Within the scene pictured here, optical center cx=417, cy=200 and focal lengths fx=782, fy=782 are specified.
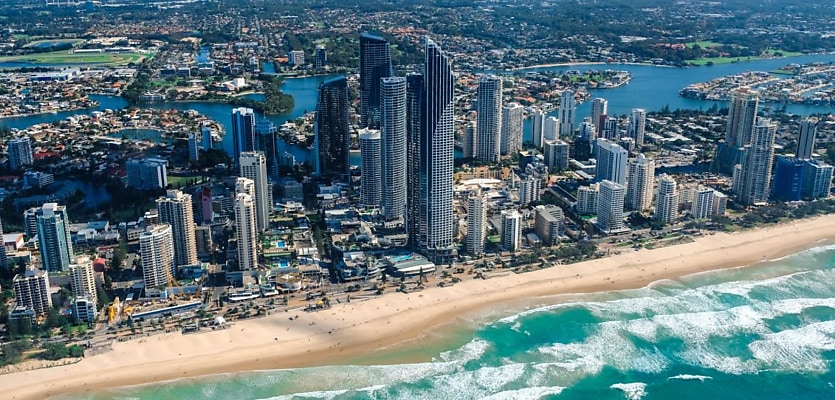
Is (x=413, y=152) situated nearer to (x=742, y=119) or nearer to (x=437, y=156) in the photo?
(x=437, y=156)

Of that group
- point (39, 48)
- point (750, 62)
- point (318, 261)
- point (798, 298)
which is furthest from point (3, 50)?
point (798, 298)

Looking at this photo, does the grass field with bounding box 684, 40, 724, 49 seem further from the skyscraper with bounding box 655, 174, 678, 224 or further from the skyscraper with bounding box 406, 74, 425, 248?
the skyscraper with bounding box 406, 74, 425, 248

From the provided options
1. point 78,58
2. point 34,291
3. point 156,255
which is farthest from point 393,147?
point 78,58

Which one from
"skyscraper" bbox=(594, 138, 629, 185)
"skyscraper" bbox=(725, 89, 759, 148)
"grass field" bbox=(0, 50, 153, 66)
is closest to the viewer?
"skyscraper" bbox=(594, 138, 629, 185)

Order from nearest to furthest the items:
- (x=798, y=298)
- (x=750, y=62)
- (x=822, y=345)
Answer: (x=822, y=345)
(x=798, y=298)
(x=750, y=62)

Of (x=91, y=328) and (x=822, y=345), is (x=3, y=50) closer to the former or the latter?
(x=91, y=328)

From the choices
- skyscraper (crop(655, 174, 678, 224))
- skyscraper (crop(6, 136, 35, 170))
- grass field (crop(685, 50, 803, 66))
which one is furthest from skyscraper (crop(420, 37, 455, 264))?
grass field (crop(685, 50, 803, 66))
